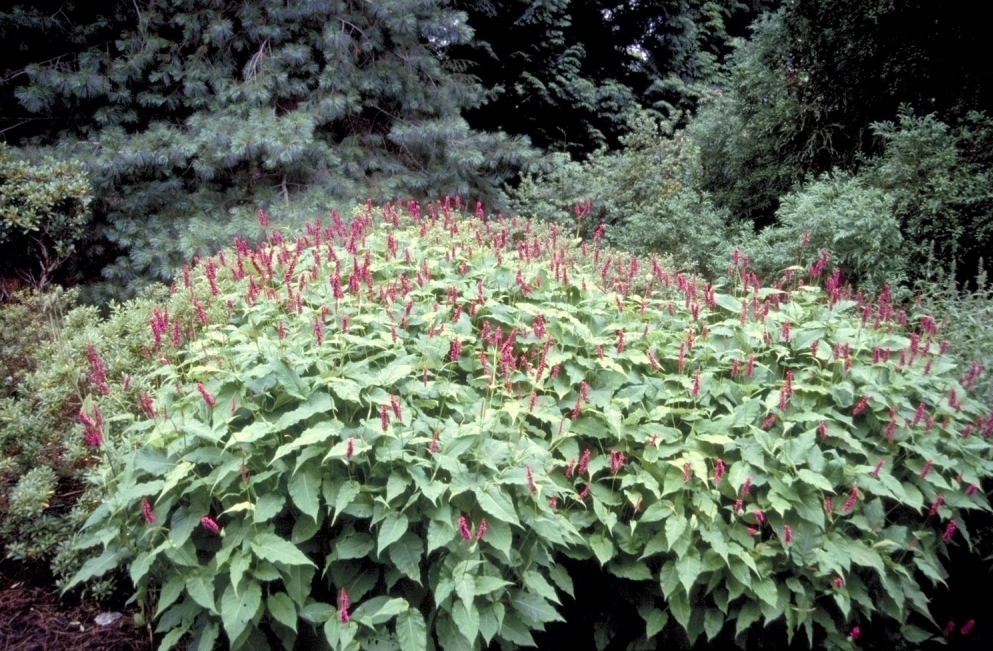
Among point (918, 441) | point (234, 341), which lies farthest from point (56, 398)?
point (918, 441)

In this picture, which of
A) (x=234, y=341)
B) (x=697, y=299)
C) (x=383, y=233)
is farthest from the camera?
(x=383, y=233)

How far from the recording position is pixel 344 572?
2283 millimetres

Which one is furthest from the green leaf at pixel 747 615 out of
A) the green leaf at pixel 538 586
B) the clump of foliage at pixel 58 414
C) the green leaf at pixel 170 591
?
the clump of foliage at pixel 58 414

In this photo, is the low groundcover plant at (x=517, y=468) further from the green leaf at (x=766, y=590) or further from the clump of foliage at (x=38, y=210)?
the clump of foliage at (x=38, y=210)

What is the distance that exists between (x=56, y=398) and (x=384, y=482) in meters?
1.89

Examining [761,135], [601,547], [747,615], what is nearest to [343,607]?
[601,547]

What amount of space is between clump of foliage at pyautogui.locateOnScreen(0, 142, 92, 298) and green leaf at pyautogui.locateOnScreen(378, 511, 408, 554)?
4.34 m

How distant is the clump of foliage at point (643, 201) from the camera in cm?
613

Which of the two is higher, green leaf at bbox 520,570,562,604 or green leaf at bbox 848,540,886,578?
green leaf at bbox 848,540,886,578

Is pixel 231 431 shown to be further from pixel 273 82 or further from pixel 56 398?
pixel 273 82

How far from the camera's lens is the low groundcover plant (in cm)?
217

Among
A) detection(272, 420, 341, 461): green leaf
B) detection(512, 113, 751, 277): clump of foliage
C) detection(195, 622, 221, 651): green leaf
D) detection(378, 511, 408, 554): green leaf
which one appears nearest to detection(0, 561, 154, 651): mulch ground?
detection(195, 622, 221, 651): green leaf

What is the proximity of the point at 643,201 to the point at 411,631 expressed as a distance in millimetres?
6267

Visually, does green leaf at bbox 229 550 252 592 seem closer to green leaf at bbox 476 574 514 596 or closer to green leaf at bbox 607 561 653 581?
green leaf at bbox 476 574 514 596
